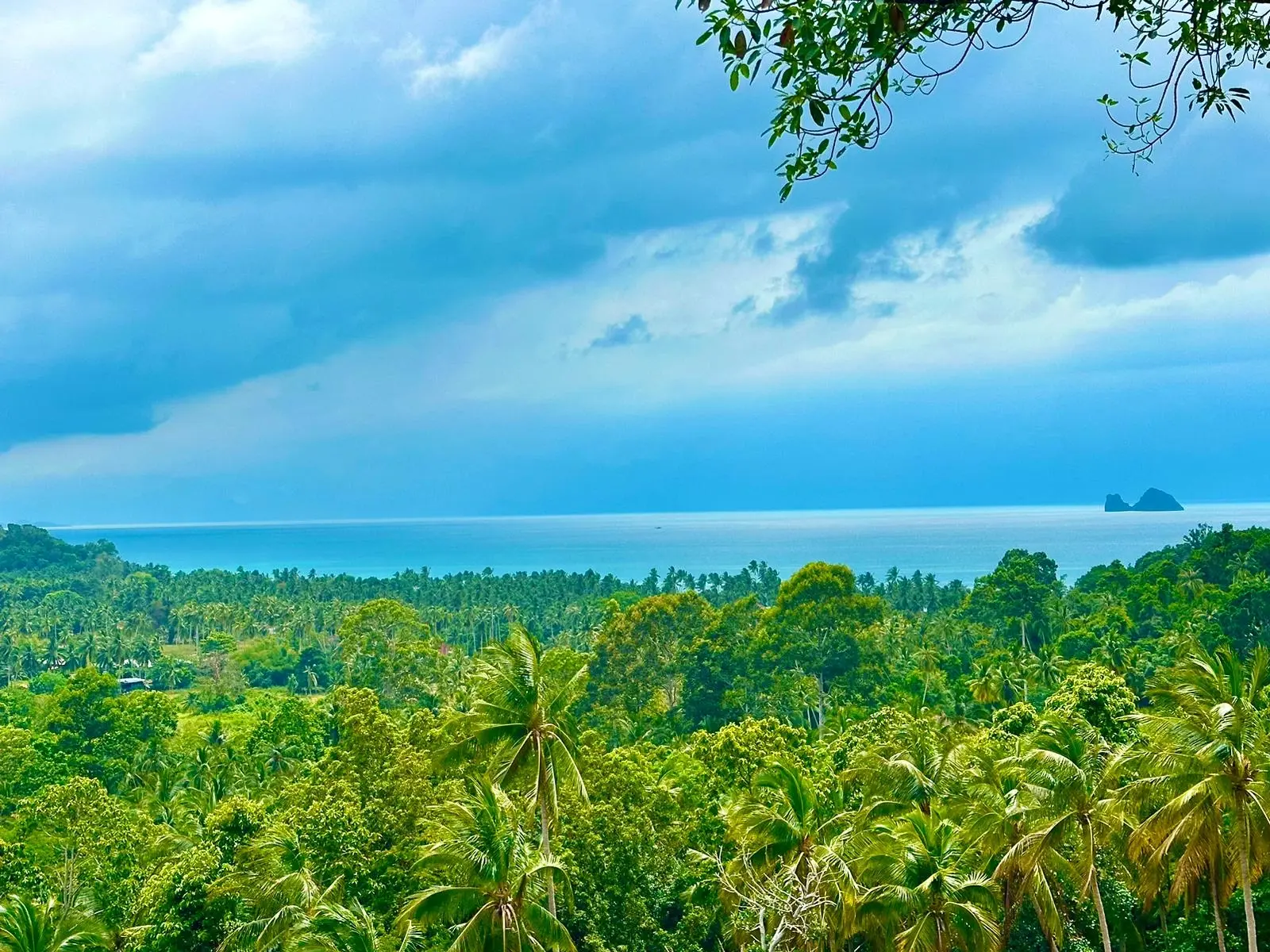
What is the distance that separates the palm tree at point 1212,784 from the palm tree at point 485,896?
8.97 meters

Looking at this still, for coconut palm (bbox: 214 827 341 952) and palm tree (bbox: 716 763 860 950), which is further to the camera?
palm tree (bbox: 716 763 860 950)

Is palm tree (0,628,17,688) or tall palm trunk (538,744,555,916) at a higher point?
palm tree (0,628,17,688)

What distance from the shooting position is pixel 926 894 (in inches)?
654

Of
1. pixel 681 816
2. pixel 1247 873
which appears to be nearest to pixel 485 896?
pixel 681 816

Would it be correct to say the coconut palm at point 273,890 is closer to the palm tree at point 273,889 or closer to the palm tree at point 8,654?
the palm tree at point 273,889

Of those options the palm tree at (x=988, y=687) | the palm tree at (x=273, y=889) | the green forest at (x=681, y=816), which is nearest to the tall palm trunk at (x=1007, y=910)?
the green forest at (x=681, y=816)

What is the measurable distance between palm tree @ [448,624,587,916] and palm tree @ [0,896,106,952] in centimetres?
677

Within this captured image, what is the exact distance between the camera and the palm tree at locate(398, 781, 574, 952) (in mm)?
15016

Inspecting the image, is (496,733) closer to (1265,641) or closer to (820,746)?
(820,746)

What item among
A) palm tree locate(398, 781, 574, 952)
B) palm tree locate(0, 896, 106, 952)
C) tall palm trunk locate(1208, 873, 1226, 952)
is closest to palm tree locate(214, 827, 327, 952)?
palm tree locate(398, 781, 574, 952)

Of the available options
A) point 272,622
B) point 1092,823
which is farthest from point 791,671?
point 272,622

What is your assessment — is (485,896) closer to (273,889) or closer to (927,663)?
(273,889)

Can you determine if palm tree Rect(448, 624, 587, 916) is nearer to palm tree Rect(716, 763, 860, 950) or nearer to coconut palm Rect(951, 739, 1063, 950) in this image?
palm tree Rect(716, 763, 860, 950)

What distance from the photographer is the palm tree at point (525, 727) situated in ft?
62.4
